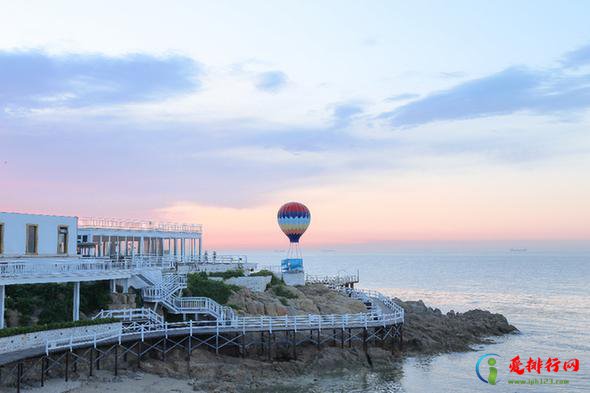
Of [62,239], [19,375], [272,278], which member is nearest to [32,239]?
[62,239]

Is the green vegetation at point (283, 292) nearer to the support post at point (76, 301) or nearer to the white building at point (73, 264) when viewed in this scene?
the white building at point (73, 264)

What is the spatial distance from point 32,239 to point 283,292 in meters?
21.0

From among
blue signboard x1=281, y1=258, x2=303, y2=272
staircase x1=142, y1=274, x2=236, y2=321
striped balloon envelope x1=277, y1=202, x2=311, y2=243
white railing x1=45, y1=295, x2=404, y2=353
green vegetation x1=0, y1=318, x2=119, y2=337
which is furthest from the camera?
striped balloon envelope x1=277, y1=202, x2=311, y2=243

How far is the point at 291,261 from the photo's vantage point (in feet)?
220

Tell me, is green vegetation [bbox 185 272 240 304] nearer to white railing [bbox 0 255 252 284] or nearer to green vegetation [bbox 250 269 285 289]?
white railing [bbox 0 255 252 284]

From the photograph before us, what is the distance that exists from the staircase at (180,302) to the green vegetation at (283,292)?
9.32m

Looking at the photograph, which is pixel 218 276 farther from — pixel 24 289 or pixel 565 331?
pixel 565 331

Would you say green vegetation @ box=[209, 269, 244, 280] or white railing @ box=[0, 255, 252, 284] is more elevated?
white railing @ box=[0, 255, 252, 284]

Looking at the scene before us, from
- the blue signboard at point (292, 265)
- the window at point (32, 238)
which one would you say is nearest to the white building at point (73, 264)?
the window at point (32, 238)

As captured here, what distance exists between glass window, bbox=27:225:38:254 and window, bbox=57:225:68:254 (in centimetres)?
185

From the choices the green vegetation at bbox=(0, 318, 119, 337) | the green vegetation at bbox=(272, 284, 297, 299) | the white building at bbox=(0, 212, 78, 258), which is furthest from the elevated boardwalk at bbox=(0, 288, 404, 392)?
the green vegetation at bbox=(272, 284, 297, 299)

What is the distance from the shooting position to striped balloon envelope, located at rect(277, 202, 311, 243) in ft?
229

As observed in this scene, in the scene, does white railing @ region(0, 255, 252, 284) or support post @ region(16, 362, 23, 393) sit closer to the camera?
support post @ region(16, 362, 23, 393)

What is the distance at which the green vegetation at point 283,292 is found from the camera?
54562 millimetres
